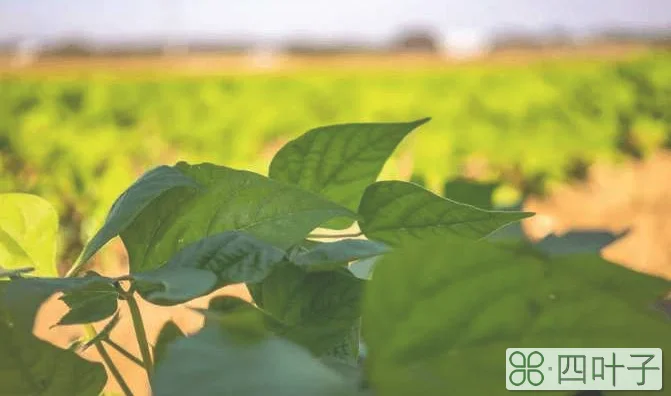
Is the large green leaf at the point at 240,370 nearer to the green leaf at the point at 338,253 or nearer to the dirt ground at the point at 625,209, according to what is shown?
the green leaf at the point at 338,253

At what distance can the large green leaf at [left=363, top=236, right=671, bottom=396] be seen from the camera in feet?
0.61

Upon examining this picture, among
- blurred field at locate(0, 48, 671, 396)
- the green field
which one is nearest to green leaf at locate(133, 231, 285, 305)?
blurred field at locate(0, 48, 671, 396)

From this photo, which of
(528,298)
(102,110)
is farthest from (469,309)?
(102,110)

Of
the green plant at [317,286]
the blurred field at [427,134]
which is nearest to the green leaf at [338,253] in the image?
the green plant at [317,286]

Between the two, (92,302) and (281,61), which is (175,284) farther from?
(281,61)

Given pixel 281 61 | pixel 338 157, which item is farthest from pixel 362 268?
pixel 281 61

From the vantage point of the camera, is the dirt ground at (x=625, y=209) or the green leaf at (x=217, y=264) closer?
the green leaf at (x=217, y=264)

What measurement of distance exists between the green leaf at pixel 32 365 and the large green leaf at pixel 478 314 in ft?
0.29

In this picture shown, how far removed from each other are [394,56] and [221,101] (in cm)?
1066

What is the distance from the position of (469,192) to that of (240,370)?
281 mm

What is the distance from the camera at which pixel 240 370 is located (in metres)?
0.17

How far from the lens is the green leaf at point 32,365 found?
0.72 ft

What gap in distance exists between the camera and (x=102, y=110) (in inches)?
187

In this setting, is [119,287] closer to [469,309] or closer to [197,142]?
[469,309]
